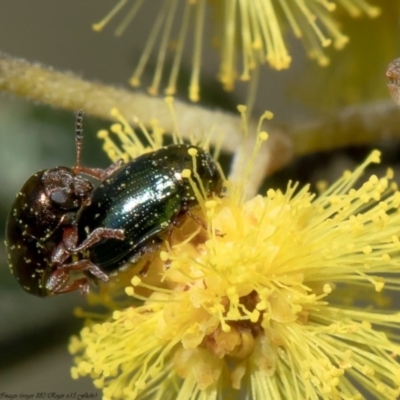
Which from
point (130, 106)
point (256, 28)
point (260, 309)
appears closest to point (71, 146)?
point (130, 106)

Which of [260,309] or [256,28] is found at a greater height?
[256,28]

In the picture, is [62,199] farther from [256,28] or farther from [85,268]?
[256,28]

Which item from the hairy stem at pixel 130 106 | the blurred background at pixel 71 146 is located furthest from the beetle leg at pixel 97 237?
the blurred background at pixel 71 146

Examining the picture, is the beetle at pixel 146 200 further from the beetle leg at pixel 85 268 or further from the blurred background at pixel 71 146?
the blurred background at pixel 71 146

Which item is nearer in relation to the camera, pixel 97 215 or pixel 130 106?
pixel 97 215

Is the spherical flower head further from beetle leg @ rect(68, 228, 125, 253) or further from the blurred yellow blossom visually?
the blurred yellow blossom

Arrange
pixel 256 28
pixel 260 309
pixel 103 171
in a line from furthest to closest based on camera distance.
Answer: pixel 256 28, pixel 103 171, pixel 260 309

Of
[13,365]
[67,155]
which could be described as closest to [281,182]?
[67,155]
